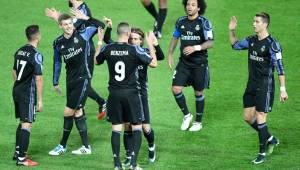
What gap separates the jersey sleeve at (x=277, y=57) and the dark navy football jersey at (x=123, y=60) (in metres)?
2.21

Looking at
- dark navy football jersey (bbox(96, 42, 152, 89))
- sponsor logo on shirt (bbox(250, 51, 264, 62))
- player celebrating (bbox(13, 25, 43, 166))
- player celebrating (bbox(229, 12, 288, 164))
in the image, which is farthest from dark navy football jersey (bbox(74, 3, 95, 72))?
sponsor logo on shirt (bbox(250, 51, 264, 62))

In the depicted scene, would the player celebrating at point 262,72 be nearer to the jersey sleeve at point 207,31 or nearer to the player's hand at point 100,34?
the jersey sleeve at point 207,31

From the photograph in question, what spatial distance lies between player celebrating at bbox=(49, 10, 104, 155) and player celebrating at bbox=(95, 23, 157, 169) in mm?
918

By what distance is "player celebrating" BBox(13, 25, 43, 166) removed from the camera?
42.5 ft

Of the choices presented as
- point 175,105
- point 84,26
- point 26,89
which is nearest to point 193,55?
point 175,105

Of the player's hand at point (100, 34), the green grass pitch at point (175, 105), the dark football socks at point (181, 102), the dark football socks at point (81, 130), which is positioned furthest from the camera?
the dark football socks at point (181, 102)

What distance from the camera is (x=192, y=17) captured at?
48.2 feet

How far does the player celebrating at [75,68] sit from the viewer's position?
13.4 meters

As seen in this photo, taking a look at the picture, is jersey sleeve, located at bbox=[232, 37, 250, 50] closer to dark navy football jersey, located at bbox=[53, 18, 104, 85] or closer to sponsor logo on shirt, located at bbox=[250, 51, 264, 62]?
sponsor logo on shirt, located at bbox=[250, 51, 264, 62]

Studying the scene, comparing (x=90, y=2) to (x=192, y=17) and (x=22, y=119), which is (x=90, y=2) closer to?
(x=192, y=17)

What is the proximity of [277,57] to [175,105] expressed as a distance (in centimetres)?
398

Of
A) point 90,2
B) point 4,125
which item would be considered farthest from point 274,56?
point 90,2

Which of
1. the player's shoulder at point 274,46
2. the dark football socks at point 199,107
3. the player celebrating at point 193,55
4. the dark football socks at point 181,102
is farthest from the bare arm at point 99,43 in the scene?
the dark football socks at point 199,107

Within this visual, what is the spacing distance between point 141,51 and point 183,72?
9.13ft
